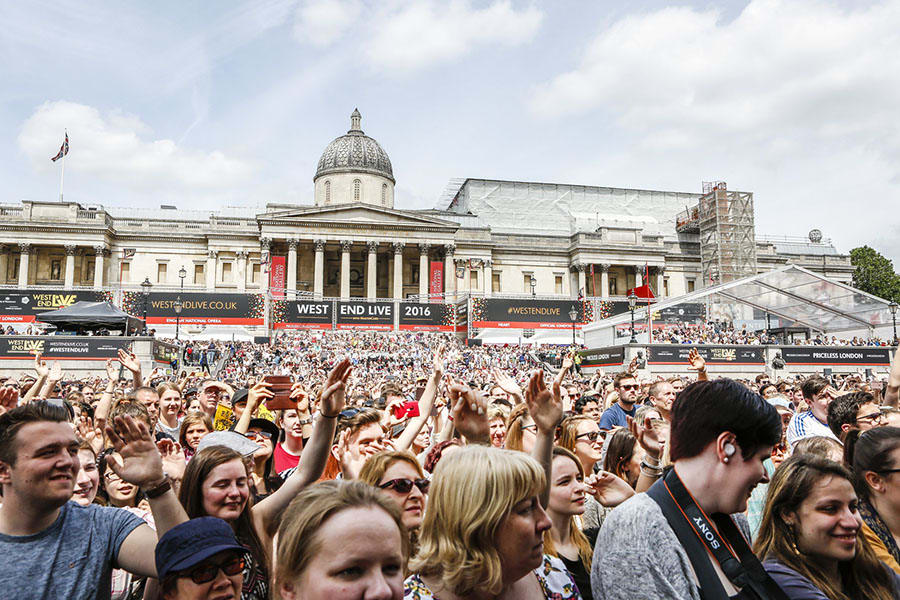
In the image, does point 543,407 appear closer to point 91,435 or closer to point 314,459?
point 314,459

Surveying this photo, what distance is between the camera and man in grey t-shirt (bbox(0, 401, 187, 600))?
109 inches

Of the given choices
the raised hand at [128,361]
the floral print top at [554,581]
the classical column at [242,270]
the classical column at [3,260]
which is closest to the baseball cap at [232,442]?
the floral print top at [554,581]

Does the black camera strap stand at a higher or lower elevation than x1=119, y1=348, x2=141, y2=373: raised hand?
lower

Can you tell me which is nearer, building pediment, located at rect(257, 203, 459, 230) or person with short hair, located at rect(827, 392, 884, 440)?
person with short hair, located at rect(827, 392, 884, 440)

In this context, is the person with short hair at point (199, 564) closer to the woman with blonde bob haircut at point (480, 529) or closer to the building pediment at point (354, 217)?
the woman with blonde bob haircut at point (480, 529)

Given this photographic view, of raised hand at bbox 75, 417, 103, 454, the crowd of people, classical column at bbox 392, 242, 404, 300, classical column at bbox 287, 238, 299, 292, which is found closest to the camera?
the crowd of people

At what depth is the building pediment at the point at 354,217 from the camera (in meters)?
59.0

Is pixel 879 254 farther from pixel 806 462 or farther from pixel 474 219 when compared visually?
pixel 806 462

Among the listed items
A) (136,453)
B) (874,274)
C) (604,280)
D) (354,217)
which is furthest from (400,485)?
(874,274)

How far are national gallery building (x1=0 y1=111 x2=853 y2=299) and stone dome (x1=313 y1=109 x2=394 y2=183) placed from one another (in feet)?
0.45

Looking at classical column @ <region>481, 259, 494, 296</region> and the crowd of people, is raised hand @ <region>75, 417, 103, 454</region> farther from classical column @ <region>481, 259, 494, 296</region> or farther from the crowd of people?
classical column @ <region>481, 259, 494, 296</region>

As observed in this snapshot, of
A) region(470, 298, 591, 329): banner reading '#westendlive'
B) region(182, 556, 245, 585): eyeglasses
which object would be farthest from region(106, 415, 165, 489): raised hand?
region(470, 298, 591, 329): banner reading '#westendlive'

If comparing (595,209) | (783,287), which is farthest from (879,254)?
(783,287)

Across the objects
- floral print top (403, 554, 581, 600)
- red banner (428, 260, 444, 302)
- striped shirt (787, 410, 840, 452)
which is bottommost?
floral print top (403, 554, 581, 600)
